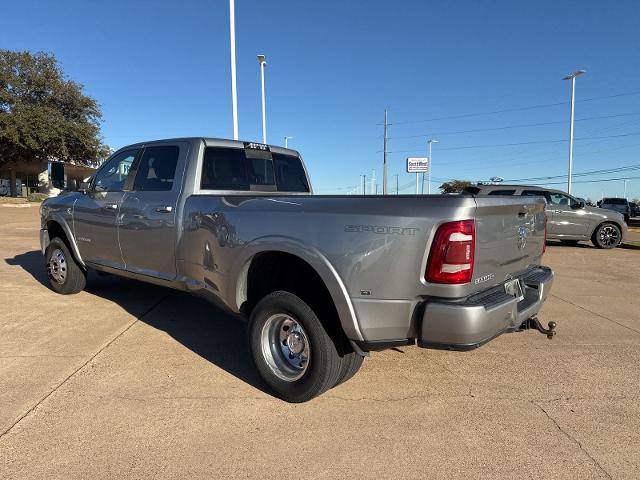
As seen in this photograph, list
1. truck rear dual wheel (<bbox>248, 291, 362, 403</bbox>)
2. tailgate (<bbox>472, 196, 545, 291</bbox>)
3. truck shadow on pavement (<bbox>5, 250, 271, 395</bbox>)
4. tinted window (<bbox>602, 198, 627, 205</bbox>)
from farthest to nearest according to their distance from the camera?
tinted window (<bbox>602, 198, 627, 205</bbox>) → truck shadow on pavement (<bbox>5, 250, 271, 395</bbox>) → truck rear dual wheel (<bbox>248, 291, 362, 403</bbox>) → tailgate (<bbox>472, 196, 545, 291</bbox>)

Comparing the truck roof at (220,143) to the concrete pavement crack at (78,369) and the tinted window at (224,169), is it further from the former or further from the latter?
the concrete pavement crack at (78,369)

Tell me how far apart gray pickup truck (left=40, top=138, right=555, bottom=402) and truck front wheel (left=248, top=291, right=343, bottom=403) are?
1cm

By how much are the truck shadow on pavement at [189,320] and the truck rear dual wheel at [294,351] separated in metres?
0.24

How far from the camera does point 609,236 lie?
12.8 metres

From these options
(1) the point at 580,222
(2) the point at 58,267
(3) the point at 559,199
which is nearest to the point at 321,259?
(2) the point at 58,267

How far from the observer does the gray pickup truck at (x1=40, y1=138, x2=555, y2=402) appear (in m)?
2.71

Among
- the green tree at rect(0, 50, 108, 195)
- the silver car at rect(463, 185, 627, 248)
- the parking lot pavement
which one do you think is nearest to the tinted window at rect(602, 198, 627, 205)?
→ the silver car at rect(463, 185, 627, 248)

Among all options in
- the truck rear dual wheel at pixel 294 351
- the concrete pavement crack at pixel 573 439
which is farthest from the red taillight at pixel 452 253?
the concrete pavement crack at pixel 573 439

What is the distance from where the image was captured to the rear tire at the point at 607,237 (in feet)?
41.8

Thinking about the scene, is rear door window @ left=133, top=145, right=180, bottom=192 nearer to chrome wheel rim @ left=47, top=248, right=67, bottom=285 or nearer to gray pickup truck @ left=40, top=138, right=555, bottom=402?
gray pickup truck @ left=40, top=138, right=555, bottom=402

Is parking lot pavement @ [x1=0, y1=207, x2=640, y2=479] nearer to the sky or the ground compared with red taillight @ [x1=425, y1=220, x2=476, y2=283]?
nearer to the ground

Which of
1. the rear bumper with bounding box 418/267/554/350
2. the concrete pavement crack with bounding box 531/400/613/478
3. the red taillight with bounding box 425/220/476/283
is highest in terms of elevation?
the red taillight with bounding box 425/220/476/283

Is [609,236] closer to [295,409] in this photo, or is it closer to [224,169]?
[224,169]

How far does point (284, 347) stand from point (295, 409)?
0.46 meters
